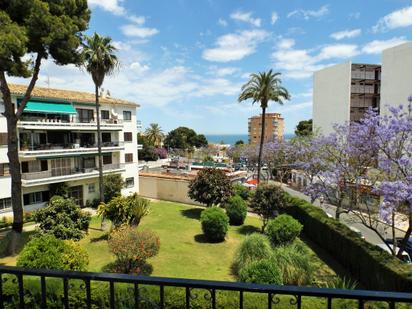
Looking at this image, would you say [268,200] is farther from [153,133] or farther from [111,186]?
[153,133]

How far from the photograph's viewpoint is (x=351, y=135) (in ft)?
53.1

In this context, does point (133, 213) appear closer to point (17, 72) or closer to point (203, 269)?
point (203, 269)

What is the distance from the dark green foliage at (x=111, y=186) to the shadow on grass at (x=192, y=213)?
7.34 metres

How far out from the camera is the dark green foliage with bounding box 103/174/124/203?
29047mm

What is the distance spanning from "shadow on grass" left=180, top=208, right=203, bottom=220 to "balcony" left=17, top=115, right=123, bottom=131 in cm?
1199

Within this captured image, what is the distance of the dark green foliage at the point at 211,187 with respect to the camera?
2429 centimetres

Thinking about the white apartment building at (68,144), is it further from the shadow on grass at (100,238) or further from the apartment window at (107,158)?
the shadow on grass at (100,238)

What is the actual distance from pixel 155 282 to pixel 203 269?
13458mm

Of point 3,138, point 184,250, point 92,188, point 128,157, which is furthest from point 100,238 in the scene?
point 128,157

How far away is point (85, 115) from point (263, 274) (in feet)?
85.5

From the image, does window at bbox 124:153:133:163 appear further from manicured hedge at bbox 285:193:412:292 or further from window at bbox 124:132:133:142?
manicured hedge at bbox 285:193:412:292

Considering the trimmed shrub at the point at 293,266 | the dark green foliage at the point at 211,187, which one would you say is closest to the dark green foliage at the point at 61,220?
the dark green foliage at the point at 211,187

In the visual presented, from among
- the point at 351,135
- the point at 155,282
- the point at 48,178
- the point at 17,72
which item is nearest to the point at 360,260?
the point at 351,135

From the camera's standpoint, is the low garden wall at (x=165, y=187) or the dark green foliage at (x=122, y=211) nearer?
the dark green foliage at (x=122, y=211)
